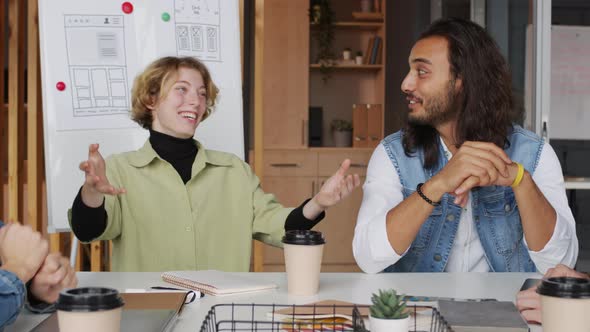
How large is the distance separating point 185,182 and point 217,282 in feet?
2.33

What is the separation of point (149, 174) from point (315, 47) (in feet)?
11.7

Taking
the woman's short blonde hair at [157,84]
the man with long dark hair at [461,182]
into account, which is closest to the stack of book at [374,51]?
the woman's short blonde hair at [157,84]

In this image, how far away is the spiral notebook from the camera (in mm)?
1406

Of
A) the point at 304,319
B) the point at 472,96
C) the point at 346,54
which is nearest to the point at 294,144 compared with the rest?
the point at 346,54

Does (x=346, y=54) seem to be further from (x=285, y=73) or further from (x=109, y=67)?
(x=109, y=67)

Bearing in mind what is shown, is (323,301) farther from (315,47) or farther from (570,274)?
(315,47)

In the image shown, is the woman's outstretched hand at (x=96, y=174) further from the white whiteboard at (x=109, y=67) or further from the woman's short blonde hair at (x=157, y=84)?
the white whiteboard at (x=109, y=67)

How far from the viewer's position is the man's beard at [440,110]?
78.7 inches

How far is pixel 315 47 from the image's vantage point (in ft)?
18.2

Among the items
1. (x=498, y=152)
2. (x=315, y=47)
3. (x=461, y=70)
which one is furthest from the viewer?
(x=315, y=47)

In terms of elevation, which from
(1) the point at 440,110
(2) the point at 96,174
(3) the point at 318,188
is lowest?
(3) the point at 318,188

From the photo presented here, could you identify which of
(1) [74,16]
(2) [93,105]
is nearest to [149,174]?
(2) [93,105]

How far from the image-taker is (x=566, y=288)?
3.05 feet

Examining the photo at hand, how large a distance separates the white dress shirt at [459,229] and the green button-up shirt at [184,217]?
0.27 metres
